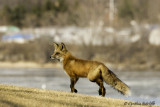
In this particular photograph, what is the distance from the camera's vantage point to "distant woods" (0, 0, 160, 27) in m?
79.7

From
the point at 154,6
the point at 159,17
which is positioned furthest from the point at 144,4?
the point at 159,17

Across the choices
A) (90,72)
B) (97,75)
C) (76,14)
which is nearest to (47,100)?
(90,72)

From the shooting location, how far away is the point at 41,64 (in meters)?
64.0

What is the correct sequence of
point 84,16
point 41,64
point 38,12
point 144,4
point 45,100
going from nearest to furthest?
1. point 45,100
2. point 41,64
3. point 84,16
4. point 38,12
5. point 144,4

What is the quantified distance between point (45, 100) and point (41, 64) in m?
51.1

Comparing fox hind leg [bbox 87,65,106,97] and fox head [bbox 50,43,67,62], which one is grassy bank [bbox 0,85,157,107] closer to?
fox hind leg [bbox 87,65,106,97]

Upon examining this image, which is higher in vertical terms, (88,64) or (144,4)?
(144,4)

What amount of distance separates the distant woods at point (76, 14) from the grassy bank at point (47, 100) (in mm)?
60973

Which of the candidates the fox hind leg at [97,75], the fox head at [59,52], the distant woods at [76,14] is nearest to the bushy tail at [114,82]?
the fox hind leg at [97,75]

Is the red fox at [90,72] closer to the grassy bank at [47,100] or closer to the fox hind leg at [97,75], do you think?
the fox hind leg at [97,75]

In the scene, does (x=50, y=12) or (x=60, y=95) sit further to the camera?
(x=50, y=12)

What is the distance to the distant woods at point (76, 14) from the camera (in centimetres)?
7966

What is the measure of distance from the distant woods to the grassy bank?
2401 inches

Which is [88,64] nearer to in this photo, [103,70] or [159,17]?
[103,70]
